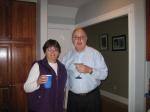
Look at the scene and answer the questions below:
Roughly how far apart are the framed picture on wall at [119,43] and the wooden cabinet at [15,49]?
268 centimetres

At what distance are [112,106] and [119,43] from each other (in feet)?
5.48

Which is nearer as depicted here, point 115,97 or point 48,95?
point 48,95

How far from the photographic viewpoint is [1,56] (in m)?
3.47

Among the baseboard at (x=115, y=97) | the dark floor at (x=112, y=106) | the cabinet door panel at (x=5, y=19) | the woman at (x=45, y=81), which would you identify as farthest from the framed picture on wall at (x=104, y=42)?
the woman at (x=45, y=81)

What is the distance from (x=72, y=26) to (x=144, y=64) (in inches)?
95.1

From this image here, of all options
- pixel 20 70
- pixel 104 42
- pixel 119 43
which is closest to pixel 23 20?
pixel 20 70

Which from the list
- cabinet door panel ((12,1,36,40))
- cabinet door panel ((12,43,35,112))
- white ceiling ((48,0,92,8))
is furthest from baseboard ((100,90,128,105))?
cabinet door panel ((12,1,36,40))

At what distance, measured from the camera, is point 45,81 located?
177 centimetres

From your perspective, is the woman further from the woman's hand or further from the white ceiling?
the white ceiling

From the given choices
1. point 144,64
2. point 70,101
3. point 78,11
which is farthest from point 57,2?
point 70,101

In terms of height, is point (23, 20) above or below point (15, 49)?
above

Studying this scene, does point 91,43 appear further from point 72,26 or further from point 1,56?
point 1,56

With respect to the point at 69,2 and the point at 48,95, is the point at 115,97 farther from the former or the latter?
the point at 48,95

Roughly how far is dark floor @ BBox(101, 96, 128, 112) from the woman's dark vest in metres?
3.19
